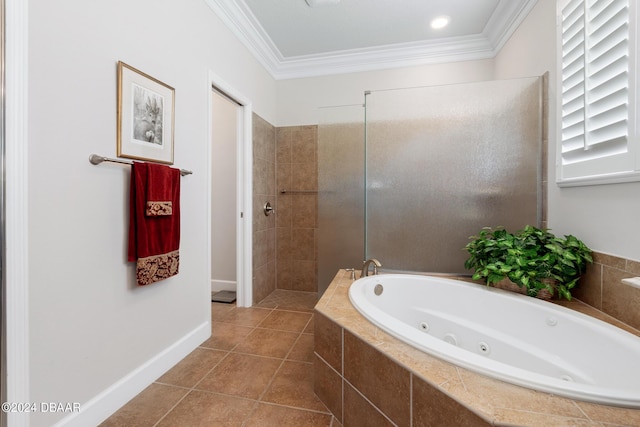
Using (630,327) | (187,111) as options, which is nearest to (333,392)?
(630,327)

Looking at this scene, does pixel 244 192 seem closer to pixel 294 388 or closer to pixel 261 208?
pixel 261 208

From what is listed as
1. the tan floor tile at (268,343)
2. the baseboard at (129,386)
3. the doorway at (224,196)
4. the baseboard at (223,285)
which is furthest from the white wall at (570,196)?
the baseboard at (223,285)

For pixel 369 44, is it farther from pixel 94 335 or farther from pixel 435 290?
pixel 94 335

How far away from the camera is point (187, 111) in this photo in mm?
1841

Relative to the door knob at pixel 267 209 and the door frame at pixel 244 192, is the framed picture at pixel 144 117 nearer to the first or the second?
the door frame at pixel 244 192

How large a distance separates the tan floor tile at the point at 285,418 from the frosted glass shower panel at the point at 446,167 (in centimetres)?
120

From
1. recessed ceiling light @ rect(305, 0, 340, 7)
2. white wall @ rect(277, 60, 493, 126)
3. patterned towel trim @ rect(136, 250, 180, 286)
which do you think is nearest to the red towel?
patterned towel trim @ rect(136, 250, 180, 286)

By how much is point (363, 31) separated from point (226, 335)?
2.92 metres

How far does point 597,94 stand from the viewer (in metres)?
1.38

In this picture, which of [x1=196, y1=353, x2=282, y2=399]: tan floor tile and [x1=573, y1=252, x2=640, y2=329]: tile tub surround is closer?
[x1=573, y1=252, x2=640, y2=329]: tile tub surround

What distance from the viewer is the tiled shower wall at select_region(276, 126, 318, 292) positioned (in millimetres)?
3180

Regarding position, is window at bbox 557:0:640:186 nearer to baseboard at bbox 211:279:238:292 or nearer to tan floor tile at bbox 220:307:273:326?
tan floor tile at bbox 220:307:273:326

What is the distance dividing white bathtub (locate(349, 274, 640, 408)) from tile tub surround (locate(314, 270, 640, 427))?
37 mm

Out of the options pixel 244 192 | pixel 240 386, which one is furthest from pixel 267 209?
pixel 240 386
